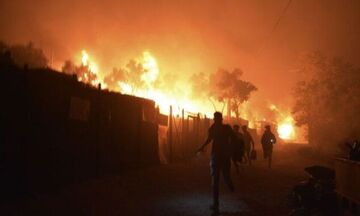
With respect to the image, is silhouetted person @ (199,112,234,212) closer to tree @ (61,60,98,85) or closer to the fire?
tree @ (61,60,98,85)

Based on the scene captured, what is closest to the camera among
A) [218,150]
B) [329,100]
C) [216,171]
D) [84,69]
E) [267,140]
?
[216,171]

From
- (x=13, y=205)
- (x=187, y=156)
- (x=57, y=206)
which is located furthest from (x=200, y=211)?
(x=187, y=156)

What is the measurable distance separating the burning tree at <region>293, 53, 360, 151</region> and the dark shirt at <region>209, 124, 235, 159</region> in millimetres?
40598

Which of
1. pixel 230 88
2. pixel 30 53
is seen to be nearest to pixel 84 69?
pixel 30 53

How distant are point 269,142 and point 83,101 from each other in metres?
11.1

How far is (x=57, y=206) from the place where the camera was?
9.49 m

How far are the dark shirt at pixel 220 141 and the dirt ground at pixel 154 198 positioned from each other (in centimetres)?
126

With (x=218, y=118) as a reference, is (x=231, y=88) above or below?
above

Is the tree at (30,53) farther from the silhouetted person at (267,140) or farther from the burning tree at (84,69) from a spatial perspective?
the silhouetted person at (267,140)

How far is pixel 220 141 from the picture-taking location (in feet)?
33.6

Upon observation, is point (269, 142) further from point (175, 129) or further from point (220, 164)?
point (220, 164)

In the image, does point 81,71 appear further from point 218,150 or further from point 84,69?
point 218,150

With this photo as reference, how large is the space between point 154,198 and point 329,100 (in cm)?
4468

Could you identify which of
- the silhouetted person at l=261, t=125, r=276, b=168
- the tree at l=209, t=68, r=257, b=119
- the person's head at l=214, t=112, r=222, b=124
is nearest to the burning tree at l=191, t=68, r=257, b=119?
the tree at l=209, t=68, r=257, b=119
